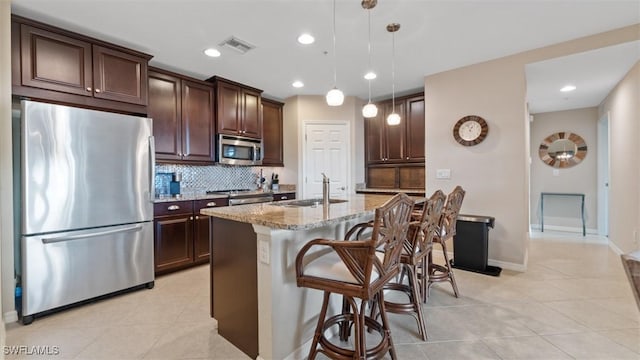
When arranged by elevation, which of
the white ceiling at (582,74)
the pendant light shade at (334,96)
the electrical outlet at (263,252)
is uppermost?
the white ceiling at (582,74)

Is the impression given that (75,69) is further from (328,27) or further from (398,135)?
(398,135)

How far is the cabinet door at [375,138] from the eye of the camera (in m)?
5.00

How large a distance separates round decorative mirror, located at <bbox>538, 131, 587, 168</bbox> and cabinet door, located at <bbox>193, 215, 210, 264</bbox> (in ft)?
21.4

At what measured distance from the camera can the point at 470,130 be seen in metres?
3.60

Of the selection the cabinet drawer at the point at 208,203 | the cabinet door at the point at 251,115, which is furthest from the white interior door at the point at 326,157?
the cabinet drawer at the point at 208,203

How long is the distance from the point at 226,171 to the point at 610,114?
19.8 feet

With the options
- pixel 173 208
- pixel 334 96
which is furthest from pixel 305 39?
pixel 173 208

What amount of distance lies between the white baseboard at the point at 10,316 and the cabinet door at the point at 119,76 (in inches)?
76.4

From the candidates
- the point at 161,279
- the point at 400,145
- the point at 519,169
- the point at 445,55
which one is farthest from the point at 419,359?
the point at 400,145

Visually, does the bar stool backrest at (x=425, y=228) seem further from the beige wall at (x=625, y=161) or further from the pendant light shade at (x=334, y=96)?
the beige wall at (x=625, y=161)

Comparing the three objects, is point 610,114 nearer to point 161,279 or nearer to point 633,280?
point 633,280

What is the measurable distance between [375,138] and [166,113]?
3.32 meters

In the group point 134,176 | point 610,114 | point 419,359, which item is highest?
point 610,114

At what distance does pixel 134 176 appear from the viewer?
2783 mm
